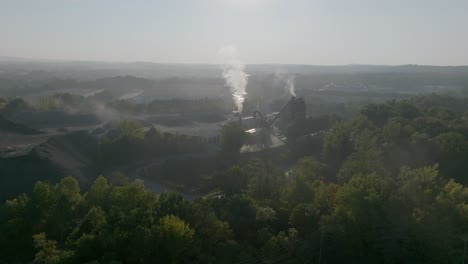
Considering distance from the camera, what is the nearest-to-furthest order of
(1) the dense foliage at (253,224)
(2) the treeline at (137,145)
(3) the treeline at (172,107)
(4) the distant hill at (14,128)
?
(1) the dense foliage at (253,224) → (2) the treeline at (137,145) → (4) the distant hill at (14,128) → (3) the treeline at (172,107)

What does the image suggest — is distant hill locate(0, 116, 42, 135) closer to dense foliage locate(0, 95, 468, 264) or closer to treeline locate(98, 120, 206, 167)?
treeline locate(98, 120, 206, 167)

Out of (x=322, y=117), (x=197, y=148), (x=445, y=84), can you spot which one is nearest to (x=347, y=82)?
(x=445, y=84)

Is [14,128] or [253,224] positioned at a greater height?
[253,224]

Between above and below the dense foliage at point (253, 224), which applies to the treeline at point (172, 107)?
below

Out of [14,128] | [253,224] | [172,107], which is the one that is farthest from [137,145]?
[172,107]

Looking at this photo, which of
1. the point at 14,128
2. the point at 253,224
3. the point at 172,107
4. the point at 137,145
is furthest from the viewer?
the point at 172,107

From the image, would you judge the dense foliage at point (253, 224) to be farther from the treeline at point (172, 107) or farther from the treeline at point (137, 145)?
the treeline at point (172, 107)

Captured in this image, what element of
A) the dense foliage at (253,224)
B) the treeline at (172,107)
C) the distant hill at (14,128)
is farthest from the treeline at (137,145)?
the treeline at (172,107)

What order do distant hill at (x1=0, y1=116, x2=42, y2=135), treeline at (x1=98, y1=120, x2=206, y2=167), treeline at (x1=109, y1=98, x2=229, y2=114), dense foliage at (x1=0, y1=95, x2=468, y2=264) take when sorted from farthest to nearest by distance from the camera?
treeline at (x1=109, y1=98, x2=229, y2=114), distant hill at (x1=0, y1=116, x2=42, y2=135), treeline at (x1=98, y1=120, x2=206, y2=167), dense foliage at (x1=0, y1=95, x2=468, y2=264)

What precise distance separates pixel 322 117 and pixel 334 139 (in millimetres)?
10740

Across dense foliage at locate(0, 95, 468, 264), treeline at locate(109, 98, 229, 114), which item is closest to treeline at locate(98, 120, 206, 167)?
dense foliage at locate(0, 95, 468, 264)

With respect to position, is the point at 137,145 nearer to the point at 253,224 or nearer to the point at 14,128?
the point at 14,128

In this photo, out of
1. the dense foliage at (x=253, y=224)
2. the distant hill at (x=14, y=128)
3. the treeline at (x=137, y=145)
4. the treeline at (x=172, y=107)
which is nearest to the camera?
the dense foliage at (x=253, y=224)

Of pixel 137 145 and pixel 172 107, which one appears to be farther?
pixel 172 107
